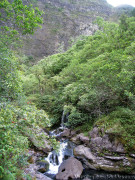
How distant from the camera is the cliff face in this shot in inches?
2508

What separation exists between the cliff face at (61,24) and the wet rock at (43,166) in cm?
5556

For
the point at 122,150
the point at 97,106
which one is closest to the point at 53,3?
the point at 97,106

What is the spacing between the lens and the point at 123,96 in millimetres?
11211

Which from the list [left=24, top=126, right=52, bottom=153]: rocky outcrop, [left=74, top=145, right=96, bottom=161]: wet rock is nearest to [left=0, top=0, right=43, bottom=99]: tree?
[left=24, top=126, right=52, bottom=153]: rocky outcrop

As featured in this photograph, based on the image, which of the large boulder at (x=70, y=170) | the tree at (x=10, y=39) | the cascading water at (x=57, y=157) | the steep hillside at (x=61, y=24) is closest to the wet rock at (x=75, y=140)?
the cascading water at (x=57, y=157)

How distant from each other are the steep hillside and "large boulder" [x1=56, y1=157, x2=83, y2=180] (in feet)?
189

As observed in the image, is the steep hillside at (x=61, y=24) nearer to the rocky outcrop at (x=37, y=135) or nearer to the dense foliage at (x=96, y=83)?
the dense foliage at (x=96, y=83)

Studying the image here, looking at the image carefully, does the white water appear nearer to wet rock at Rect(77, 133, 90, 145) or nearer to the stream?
the stream

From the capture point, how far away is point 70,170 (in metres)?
8.67

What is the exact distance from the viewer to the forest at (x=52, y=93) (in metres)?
4.46

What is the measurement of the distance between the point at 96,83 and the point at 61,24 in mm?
69409

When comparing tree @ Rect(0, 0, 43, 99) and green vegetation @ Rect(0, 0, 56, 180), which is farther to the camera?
tree @ Rect(0, 0, 43, 99)

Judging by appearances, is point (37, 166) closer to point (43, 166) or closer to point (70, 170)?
point (43, 166)

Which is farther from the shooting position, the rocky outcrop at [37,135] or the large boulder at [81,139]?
the large boulder at [81,139]
